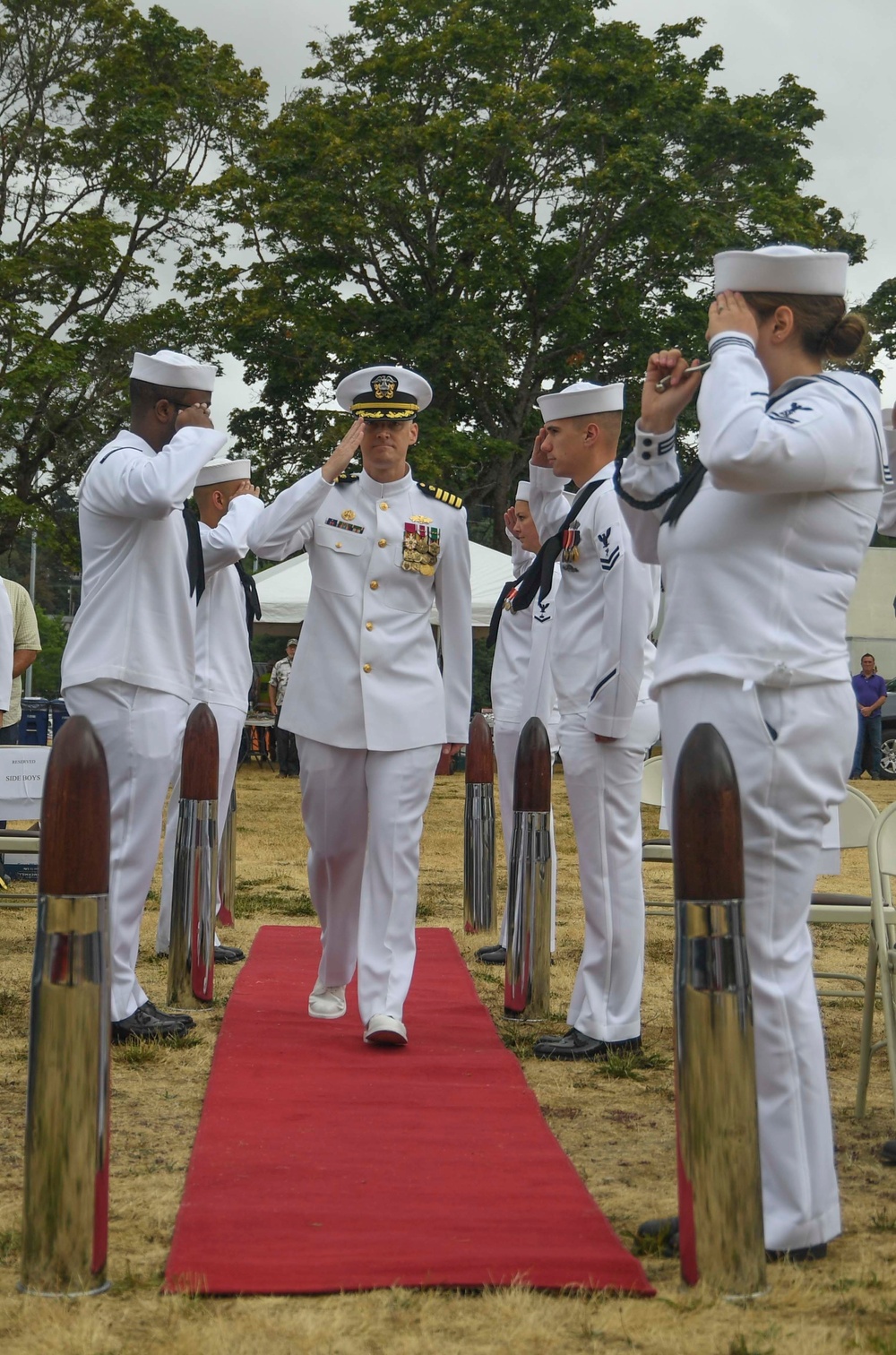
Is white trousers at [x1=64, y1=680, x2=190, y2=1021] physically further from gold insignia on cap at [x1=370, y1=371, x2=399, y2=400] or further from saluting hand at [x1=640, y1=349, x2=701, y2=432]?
saluting hand at [x1=640, y1=349, x2=701, y2=432]

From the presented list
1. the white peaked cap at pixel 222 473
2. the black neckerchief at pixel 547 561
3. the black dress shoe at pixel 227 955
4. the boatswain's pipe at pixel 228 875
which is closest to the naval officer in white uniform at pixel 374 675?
the black neckerchief at pixel 547 561

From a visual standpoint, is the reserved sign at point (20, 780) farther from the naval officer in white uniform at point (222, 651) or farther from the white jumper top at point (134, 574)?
the white jumper top at point (134, 574)

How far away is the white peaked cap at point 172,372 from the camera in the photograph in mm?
6262

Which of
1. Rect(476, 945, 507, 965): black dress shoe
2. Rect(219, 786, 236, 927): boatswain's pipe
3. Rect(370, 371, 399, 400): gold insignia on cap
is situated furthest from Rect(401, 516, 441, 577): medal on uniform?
Rect(219, 786, 236, 927): boatswain's pipe

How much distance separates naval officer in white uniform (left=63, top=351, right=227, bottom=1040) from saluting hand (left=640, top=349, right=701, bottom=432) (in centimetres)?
231

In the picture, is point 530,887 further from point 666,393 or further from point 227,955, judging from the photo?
point 666,393

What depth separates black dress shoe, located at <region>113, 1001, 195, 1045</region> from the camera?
6.15m

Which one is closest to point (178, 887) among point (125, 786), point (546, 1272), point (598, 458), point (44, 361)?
point (125, 786)

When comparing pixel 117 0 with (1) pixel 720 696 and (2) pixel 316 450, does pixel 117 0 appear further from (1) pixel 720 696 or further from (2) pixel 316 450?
(1) pixel 720 696

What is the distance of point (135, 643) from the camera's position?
6.06m

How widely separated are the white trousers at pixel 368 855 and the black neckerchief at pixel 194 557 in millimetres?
786

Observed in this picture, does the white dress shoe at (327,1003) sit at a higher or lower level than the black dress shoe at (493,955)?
higher

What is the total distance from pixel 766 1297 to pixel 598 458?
381 cm

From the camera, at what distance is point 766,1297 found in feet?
10.9
